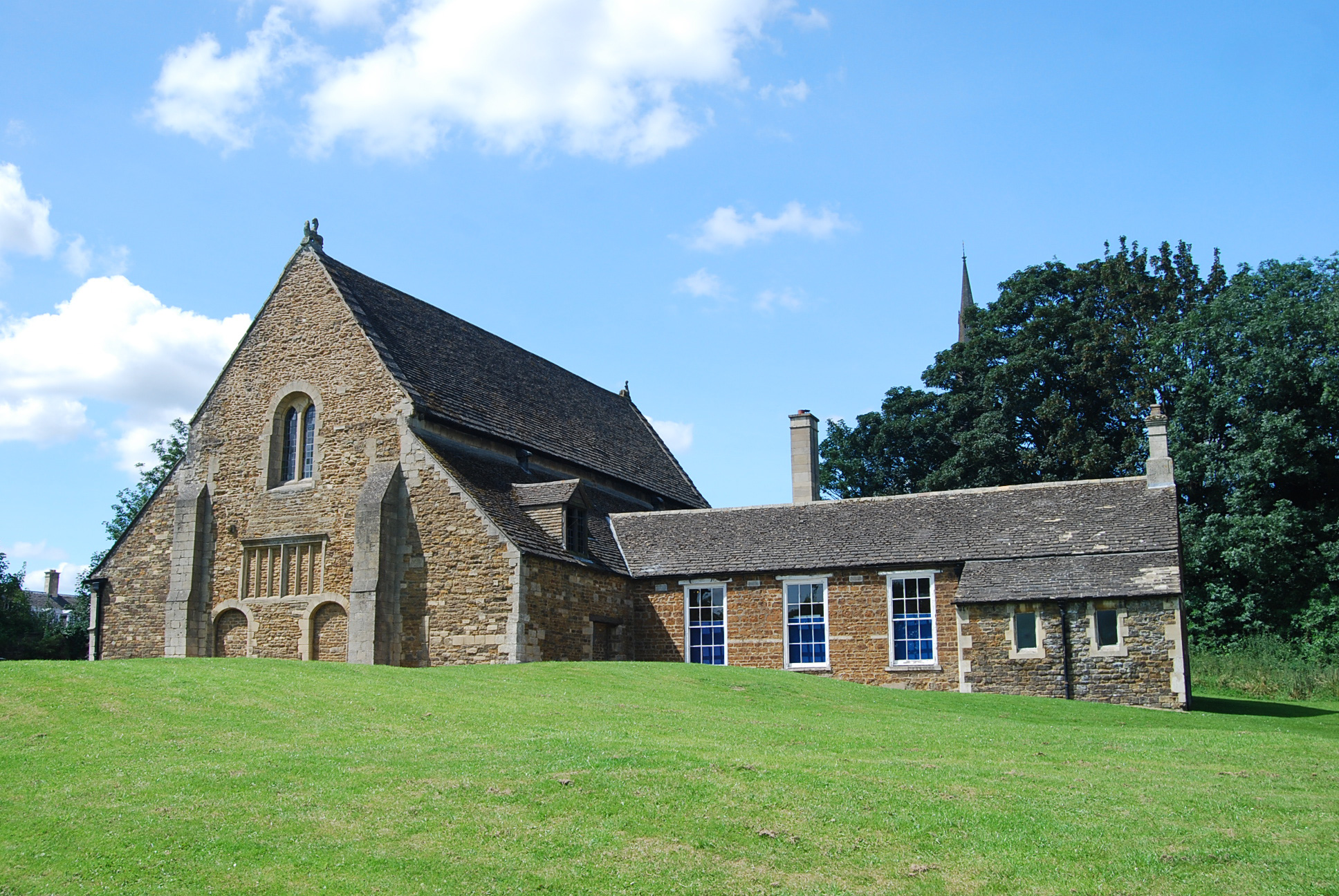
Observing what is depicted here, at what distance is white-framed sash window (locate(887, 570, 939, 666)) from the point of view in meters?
28.1

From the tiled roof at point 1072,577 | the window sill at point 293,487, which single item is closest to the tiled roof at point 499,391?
the window sill at point 293,487

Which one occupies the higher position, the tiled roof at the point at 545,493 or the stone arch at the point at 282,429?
the stone arch at the point at 282,429

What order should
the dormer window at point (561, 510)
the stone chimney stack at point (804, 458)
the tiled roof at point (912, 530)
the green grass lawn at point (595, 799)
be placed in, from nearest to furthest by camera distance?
the green grass lawn at point (595, 799)
the tiled roof at point (912, 530)
the dormer window at point (561, 510)
the stone chimney stack at point (804, 458)

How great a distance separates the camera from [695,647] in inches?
1191

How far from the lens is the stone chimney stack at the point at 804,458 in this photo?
3703 cm

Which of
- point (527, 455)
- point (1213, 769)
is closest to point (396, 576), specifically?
point (527, 455)

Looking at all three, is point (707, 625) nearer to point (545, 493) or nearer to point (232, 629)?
point (545, 493)

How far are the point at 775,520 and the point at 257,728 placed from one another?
1967 cm

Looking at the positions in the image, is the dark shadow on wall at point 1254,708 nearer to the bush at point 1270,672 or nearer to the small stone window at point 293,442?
the bush at point 1270,672

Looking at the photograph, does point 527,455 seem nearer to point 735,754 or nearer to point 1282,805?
point 735,754

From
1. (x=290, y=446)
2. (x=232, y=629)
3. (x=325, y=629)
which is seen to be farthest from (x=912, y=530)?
(x=232, y=629)

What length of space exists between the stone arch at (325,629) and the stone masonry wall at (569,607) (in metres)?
4.83

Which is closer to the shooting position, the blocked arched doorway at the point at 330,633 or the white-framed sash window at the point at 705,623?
the blocked arched doorway at the point at 330,633

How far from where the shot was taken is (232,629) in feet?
97.6
